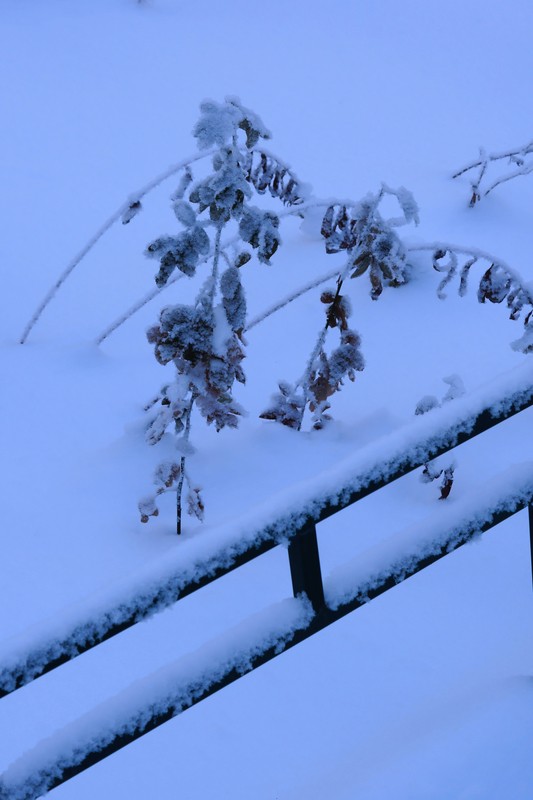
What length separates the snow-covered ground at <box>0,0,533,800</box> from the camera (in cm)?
204

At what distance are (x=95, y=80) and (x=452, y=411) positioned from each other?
4.86 meters

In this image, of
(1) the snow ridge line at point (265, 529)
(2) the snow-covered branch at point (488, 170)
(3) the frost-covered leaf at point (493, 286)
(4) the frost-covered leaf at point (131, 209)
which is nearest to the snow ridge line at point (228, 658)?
Answer: (1) the snow ridge line at point (265, 529)

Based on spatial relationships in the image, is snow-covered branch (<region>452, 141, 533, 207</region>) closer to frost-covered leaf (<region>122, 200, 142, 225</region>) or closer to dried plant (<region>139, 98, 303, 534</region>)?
frost-covered leaf (<region>122, 200, 142, 225</region>)

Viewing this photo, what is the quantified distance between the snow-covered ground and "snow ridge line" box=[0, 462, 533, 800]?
0.17 feet

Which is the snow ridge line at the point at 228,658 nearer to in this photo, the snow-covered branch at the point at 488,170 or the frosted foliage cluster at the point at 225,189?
the frosted foliage cluster at the point at 225,189

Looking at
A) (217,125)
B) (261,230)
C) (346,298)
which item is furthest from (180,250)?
(346,298)

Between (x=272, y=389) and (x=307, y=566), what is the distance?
2.14m

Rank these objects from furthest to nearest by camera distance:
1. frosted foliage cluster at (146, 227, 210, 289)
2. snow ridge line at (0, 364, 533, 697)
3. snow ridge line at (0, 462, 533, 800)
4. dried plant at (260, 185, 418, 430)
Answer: dried plant at (260, 185, 418, 430)
frosted foliage cluster at (146, 227, 210, 289)
snow ridge line at (0, 462, 533, 800)
snow ridge line at (0, 364, 533, 697)

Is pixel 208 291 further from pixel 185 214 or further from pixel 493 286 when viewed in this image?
pixel 493 286

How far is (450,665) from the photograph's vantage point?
2.25 meters

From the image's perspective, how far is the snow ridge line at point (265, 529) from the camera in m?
1.12

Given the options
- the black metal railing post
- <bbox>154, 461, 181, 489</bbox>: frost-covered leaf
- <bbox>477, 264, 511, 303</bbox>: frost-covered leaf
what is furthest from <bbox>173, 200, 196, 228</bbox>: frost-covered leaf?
the black metal railing post

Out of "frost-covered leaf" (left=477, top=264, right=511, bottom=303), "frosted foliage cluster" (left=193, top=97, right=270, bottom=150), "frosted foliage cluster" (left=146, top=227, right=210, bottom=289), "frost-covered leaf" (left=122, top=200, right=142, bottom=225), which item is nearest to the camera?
"frosted foliage cluster" (left=193, top=97, right=270, bottom=150)

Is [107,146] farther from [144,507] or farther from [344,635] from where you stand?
[344,635]
